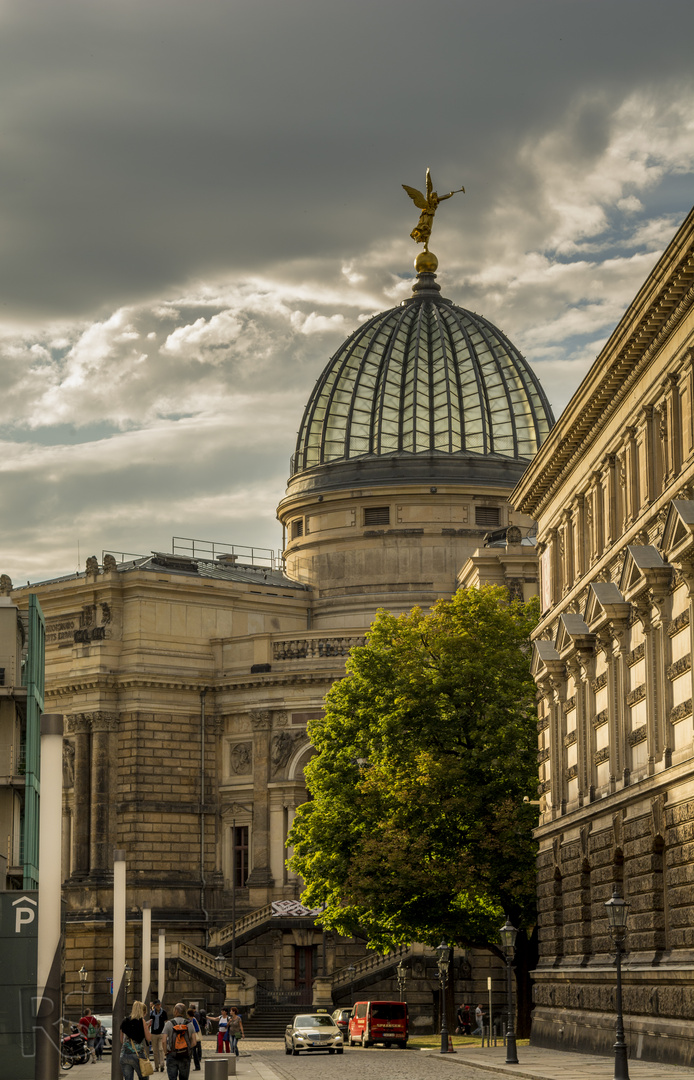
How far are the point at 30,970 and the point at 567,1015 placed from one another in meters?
22.4

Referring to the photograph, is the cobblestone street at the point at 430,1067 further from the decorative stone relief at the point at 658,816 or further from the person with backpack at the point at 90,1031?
the decorative stone relief at the point at 658,816

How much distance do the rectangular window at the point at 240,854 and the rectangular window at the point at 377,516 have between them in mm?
18561

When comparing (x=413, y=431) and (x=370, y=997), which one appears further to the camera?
(x=413, y=431)

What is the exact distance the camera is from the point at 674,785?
3538cm

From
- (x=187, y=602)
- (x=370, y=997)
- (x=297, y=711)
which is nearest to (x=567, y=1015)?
(x=370, y=997)

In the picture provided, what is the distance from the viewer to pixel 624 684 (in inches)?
1598

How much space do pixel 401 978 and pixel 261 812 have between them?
2036cm

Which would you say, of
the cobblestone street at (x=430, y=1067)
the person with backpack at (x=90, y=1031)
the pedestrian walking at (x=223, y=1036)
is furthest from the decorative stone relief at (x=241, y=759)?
the cobblestone street at (x=430, y=1067)

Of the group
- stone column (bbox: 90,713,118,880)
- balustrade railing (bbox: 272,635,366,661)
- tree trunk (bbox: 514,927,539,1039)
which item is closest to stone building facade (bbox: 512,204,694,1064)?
tree trunk (bbox: 514,927,539,1039)

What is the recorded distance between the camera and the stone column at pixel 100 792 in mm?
87125

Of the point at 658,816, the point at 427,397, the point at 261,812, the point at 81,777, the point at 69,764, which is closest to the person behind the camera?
the point at 658,816

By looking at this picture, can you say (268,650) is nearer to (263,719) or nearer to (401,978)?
(263,719)

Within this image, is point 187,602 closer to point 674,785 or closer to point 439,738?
point 439,738

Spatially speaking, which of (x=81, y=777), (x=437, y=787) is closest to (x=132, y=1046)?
(x=437, y=787)
